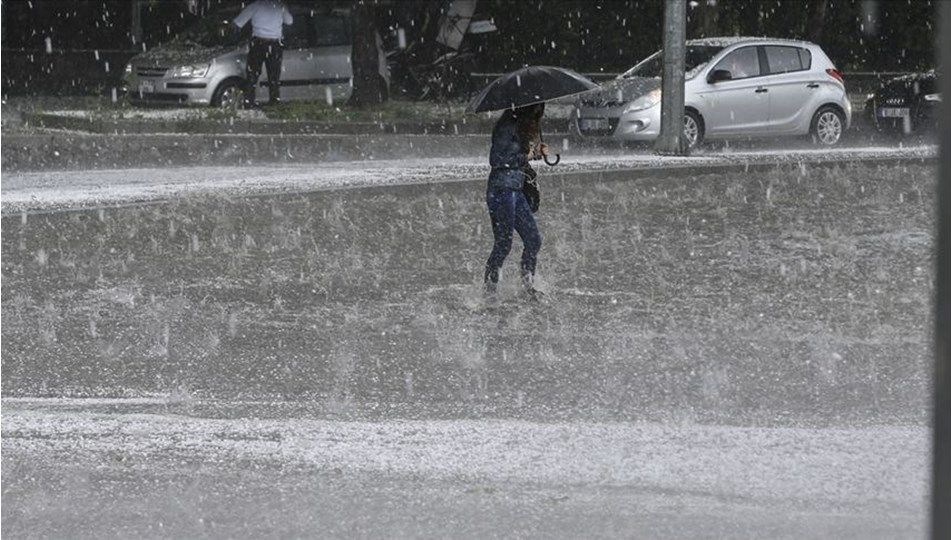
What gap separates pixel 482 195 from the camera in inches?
570

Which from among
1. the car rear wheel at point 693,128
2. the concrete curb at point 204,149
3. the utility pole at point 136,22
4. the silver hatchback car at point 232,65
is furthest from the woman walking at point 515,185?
the utility pole at point 136,22

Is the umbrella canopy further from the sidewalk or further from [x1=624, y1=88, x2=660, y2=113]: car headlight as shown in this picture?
[x1=624, y1=88, x2=660, y2=113]: car headlight

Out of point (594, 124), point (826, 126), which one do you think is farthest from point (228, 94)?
point (826, 126)

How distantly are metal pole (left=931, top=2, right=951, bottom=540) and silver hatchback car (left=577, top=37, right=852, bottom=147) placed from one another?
15726 mm

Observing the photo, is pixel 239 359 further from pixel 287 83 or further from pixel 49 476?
pixel 287 83

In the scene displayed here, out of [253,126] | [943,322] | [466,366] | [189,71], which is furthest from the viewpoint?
[189,71]

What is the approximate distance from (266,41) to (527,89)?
12552 mm

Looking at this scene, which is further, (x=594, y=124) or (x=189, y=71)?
(x=189, y=71)

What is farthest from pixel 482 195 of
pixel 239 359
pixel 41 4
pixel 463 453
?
pixel 41 4

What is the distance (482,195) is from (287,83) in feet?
31.8

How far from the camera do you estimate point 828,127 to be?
804 inches

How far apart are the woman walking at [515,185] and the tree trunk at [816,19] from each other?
22.2 m

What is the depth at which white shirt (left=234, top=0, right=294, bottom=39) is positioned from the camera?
21.0 metres

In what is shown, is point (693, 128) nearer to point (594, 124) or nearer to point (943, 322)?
point (594, 124)
